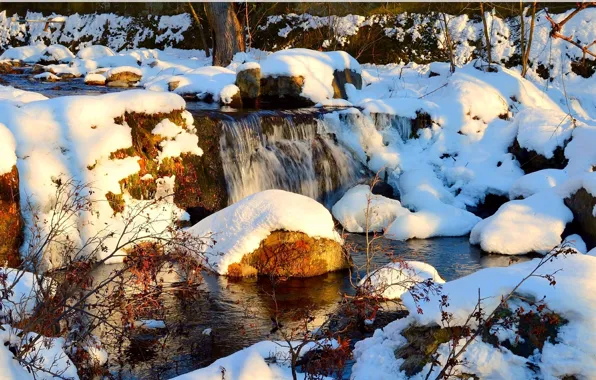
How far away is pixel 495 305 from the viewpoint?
4.28 m

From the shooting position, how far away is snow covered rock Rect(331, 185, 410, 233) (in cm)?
1080

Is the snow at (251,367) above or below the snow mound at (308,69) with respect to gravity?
below

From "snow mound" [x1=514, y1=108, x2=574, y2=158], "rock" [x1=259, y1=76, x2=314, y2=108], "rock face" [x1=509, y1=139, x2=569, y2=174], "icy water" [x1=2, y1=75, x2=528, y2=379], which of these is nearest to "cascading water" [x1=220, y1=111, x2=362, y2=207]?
"icy water" [x1=2, y1=75, x2=528, y2=379]

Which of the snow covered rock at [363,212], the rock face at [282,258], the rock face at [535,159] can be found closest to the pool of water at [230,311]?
the rock face at [282,258]

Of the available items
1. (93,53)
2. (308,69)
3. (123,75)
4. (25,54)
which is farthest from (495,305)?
(25,54)

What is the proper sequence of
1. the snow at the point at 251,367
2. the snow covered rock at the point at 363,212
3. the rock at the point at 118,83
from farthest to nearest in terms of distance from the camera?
the rock at the point at 118,83, the snow covered rock at the point at 363,212, the snow at the point at 251,367

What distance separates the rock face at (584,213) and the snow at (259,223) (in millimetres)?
3403

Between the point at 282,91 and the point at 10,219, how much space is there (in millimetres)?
7531

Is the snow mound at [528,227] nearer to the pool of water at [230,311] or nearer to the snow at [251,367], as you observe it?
the pool of water at [230,311]

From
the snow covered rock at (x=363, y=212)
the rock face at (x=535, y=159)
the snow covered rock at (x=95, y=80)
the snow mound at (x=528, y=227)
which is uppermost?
the snow covered rock at (x=95, y=80)

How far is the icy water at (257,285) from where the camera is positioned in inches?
228

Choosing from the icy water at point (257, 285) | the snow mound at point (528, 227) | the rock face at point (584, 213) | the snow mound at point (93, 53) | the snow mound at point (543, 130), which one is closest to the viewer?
the icy water at point (257, 285)

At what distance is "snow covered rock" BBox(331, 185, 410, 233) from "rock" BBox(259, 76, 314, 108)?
3753 mm

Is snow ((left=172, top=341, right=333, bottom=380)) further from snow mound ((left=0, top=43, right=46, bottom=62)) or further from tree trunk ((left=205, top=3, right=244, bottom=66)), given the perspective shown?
snow mound ((left=0, top=43, right=46, bottom=62))
